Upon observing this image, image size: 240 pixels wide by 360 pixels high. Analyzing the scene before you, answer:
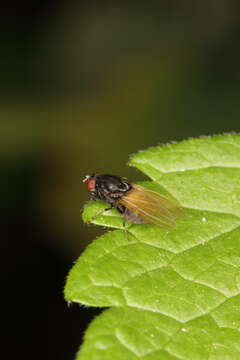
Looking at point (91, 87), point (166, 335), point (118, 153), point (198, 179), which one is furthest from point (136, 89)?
point (166, 335)

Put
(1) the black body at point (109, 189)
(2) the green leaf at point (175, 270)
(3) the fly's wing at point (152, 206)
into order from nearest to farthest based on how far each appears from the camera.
→ (2) the green leaf at point (175, 270), (3) the fly's wing at point (152, 206), (1) the black body at point (109, 189)

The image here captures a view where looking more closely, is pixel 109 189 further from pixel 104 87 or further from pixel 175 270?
pixel 104 87

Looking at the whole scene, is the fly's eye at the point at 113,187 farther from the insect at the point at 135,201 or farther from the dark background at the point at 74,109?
the dark background at the point at 74,109

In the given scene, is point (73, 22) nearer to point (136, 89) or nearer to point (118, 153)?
point (136, 89)

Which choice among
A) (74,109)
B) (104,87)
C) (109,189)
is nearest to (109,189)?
→ (109,189)

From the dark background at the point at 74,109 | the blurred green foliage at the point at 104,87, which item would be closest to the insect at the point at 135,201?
the dark background at the point at 74,109

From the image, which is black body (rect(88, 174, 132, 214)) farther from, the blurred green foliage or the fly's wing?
the blurred green foliage
